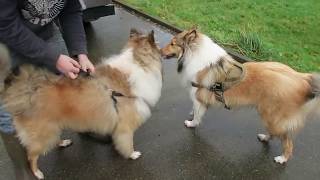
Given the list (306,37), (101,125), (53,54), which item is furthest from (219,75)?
(306,37)

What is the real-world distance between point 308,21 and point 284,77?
11.9 ft

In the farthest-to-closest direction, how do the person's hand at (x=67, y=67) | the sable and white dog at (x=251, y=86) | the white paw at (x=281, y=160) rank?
the white paw at (x=281, y=160) → the sable and white dog at (x=251, y=86) → the person's hand at (x=67, y=67)

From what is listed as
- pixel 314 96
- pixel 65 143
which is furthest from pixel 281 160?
pixel 65 143

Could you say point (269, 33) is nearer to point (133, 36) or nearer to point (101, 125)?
point (133, 36)

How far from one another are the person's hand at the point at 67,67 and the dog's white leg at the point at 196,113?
135 centimetres

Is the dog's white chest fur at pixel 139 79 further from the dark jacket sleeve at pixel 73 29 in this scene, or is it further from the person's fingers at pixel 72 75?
the person's fingers at pixel 72 75

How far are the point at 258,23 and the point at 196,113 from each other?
3.11 metres

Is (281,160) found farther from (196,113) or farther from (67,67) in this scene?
(67,67)

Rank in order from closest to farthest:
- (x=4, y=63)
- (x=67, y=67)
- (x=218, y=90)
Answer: (x=4, y=63), (x=67, y=67), (x=218, y=90)

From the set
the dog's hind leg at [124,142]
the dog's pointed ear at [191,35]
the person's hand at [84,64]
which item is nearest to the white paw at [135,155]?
the dog's hind leg at [124,142]

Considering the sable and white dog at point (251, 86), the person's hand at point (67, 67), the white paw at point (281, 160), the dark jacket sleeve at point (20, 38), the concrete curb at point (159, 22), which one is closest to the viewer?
the dark jacket sleeve at point (20, 38)

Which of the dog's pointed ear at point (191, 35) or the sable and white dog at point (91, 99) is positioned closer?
the sable and white dog at point (91, 99)

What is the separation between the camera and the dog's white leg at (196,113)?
3.87 meters

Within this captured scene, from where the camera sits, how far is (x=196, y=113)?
12.9ft
